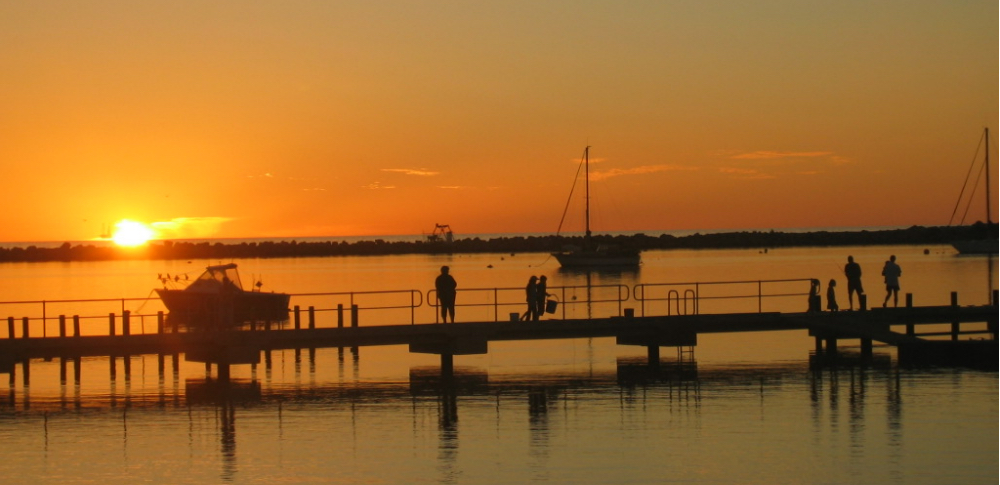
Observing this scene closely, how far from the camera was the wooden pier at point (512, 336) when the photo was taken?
95.5 ft

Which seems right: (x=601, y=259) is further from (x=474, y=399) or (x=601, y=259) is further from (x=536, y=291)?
(x=474, y=399)

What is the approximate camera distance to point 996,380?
29.9 metres

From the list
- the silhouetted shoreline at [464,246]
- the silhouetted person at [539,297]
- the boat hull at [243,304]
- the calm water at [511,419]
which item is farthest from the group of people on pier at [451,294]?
the silhouetted shoreline at [464,246]

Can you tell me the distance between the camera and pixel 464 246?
586 ft

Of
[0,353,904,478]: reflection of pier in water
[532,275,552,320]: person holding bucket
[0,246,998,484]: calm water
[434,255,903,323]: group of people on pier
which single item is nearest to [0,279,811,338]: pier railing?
[0,246,998,484]: calm water

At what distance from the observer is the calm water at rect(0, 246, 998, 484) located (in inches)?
818

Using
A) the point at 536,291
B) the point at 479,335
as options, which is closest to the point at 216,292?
the point at 536,291

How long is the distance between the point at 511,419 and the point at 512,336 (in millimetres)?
6501

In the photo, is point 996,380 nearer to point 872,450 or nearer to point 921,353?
point 921,353

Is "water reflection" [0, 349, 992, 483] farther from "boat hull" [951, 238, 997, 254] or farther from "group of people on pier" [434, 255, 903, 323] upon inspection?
"boat hull" [951, 238, 997, 254]

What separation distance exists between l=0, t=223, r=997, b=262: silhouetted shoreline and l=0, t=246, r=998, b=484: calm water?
128 m

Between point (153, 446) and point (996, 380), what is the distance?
66.5ft

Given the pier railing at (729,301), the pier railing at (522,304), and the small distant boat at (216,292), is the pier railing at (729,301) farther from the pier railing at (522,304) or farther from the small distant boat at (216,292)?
the small distant boat at (216,292)

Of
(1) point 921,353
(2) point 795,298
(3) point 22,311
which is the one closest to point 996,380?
(1) point 921,353
